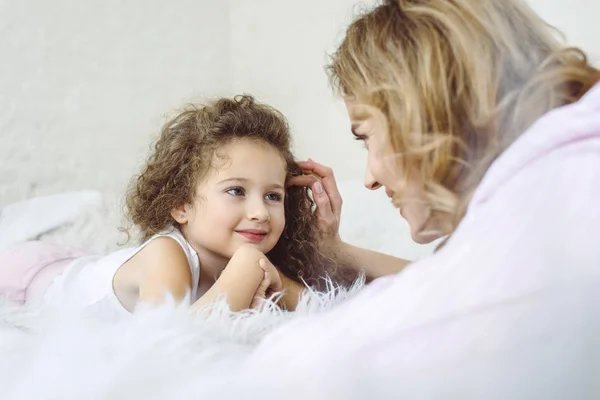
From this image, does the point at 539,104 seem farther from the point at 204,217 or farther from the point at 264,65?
the point at 264,65

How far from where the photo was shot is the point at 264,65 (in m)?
0.80

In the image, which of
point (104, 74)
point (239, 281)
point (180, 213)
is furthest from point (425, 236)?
point (104, 74)

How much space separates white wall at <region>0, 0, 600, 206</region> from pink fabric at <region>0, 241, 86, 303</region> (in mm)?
90

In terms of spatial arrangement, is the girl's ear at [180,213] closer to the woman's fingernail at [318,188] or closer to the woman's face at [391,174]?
the woman's fingernail at [318,188]

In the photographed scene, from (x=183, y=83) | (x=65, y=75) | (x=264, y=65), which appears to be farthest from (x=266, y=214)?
(x=65, y=75)

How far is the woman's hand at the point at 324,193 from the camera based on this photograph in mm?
704

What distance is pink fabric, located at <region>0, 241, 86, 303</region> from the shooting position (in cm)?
91

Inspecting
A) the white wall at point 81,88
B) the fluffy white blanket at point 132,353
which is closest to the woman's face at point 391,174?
the fluffy white blanket at point 132,353

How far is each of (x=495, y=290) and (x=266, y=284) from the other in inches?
12.2

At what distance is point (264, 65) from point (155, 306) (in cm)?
39

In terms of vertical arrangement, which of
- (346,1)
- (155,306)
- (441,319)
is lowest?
(155,306)

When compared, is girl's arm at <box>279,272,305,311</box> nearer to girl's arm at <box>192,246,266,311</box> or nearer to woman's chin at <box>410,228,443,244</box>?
girl's arm at <box>192,246,266,311</box>

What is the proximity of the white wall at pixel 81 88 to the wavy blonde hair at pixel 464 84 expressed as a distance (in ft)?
1.78

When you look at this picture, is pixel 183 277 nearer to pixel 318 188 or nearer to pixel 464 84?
pixel 318 188
